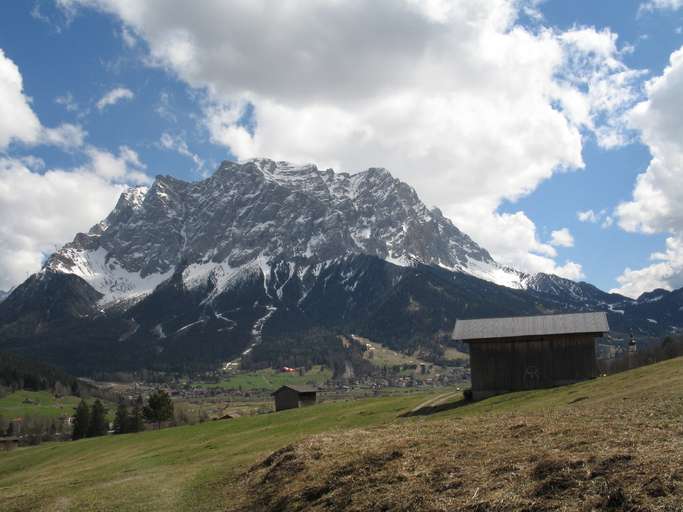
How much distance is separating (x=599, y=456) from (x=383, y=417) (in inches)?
1428

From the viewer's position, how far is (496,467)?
20.3 m

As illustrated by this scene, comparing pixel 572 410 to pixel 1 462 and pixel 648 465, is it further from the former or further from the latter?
pixel 1 462

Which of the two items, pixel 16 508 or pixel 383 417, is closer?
pixel 16 508

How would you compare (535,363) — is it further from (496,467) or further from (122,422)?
(122,422)

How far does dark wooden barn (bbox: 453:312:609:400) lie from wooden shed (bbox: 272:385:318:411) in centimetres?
5578

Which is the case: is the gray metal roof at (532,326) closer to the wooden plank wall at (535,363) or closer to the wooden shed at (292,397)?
the wooden plank wall at (535,363)

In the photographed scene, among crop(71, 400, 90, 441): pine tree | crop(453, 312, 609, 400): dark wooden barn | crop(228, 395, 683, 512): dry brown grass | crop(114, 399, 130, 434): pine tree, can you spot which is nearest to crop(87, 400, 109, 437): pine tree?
crop(71, 400, 90, 441): pine tree

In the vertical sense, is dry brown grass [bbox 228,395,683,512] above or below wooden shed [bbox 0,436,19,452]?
above

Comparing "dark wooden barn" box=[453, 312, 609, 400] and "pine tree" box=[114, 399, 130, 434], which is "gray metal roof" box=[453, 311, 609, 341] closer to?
"dark wooden barn" box=[453, 312, 609, 400]

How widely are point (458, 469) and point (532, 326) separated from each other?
45364 millimetres

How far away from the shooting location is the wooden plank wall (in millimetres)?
61844

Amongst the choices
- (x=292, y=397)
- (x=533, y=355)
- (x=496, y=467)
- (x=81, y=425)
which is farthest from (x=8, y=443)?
(x=496, y=467)

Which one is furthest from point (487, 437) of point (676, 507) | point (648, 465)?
point (676, 507)

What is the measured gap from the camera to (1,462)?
82.2 metres
